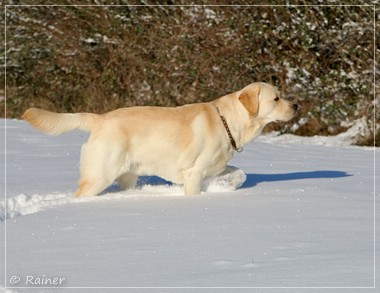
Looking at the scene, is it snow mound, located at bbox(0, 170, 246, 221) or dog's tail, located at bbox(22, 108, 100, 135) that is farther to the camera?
dog's tail, located at bbox(22, 108, 100, 135)

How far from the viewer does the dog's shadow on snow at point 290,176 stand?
24.6 ft

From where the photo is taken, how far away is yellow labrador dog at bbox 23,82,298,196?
21.4ft

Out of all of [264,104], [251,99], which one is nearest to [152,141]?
[251,99]

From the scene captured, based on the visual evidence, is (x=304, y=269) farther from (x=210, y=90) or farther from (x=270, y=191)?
(x=210, y=90)

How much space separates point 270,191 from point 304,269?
2554 millimetres

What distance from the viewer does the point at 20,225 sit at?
5371 millimetres

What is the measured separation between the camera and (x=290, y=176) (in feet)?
25.8

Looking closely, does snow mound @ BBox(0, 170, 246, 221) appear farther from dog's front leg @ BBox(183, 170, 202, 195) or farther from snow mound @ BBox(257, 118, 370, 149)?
snow mound @ BBox(257, 118, 370, 149)

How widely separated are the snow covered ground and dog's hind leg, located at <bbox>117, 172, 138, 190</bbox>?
0.08 meters

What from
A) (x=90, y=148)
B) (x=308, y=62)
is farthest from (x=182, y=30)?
(x=90, y=148)

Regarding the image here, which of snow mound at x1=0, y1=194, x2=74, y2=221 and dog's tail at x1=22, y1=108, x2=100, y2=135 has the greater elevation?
dog's tail at x1=22, y1=108, x2=100, y2=135

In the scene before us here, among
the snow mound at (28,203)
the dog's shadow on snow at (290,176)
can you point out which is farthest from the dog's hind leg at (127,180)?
the dog's shadow on snow at (290,176)

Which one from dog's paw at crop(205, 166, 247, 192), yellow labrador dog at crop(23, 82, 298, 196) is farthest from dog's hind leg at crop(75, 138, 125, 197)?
dog's paw at crop(205, 166, 247, 192)

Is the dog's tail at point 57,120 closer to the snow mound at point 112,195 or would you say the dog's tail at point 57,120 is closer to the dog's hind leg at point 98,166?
the dog's hind leg at point 98,166
